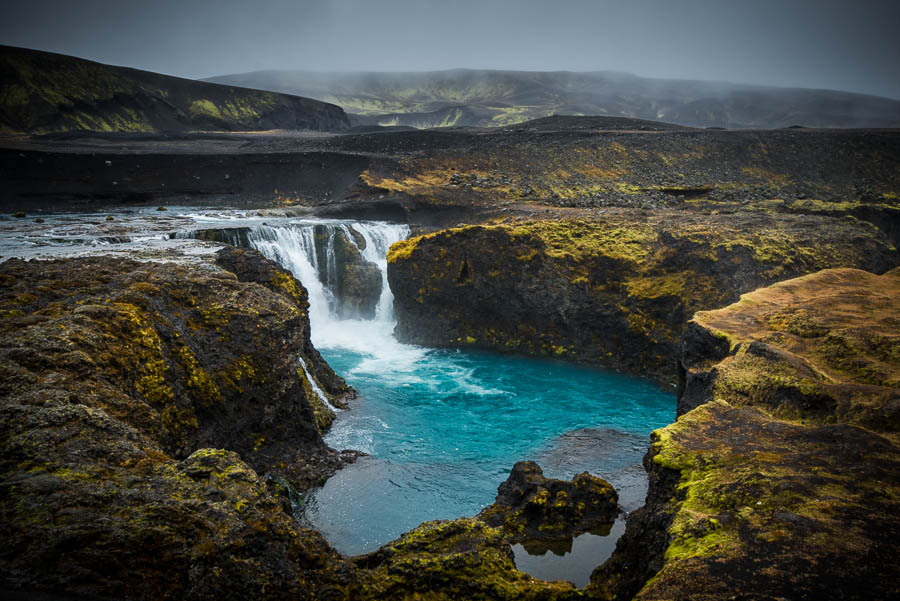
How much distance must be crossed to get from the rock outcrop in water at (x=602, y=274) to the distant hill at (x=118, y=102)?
46.9m

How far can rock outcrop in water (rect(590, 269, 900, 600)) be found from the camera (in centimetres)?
392

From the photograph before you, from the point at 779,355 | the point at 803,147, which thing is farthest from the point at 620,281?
the point at 803,147

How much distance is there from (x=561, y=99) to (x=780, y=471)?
146730 millimetres

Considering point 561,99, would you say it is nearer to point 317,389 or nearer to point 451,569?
point 317,389

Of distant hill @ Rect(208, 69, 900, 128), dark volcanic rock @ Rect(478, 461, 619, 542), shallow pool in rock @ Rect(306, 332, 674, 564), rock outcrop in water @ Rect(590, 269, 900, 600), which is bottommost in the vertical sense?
shallow pool in rock @ Rect(306, 332, 674, 564)

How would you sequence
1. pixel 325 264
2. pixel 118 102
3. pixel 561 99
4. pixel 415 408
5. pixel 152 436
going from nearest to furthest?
1. pixel 152 436
2. pixel 415 408
3. pixel 325 264
4. pixel 118 102
5. pixel 561 99

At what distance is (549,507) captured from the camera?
8867 millimetres

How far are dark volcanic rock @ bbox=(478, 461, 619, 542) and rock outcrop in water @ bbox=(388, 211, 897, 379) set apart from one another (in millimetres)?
10541

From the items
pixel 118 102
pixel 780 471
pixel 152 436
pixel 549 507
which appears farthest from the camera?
pixel 118 102

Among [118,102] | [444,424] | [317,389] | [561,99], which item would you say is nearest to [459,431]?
[444,424]

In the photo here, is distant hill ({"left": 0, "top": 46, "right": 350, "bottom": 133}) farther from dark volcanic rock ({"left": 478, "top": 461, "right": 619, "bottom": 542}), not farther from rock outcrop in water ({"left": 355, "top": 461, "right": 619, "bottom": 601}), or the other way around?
rock outcrop in water ({"left": 355, "top": 461, "right": 619, "bottom": 601})

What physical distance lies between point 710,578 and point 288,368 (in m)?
8.18

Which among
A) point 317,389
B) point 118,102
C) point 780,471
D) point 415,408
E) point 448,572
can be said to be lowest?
point 415,408

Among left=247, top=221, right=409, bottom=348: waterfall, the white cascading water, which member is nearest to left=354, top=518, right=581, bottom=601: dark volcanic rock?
the white cascading water
